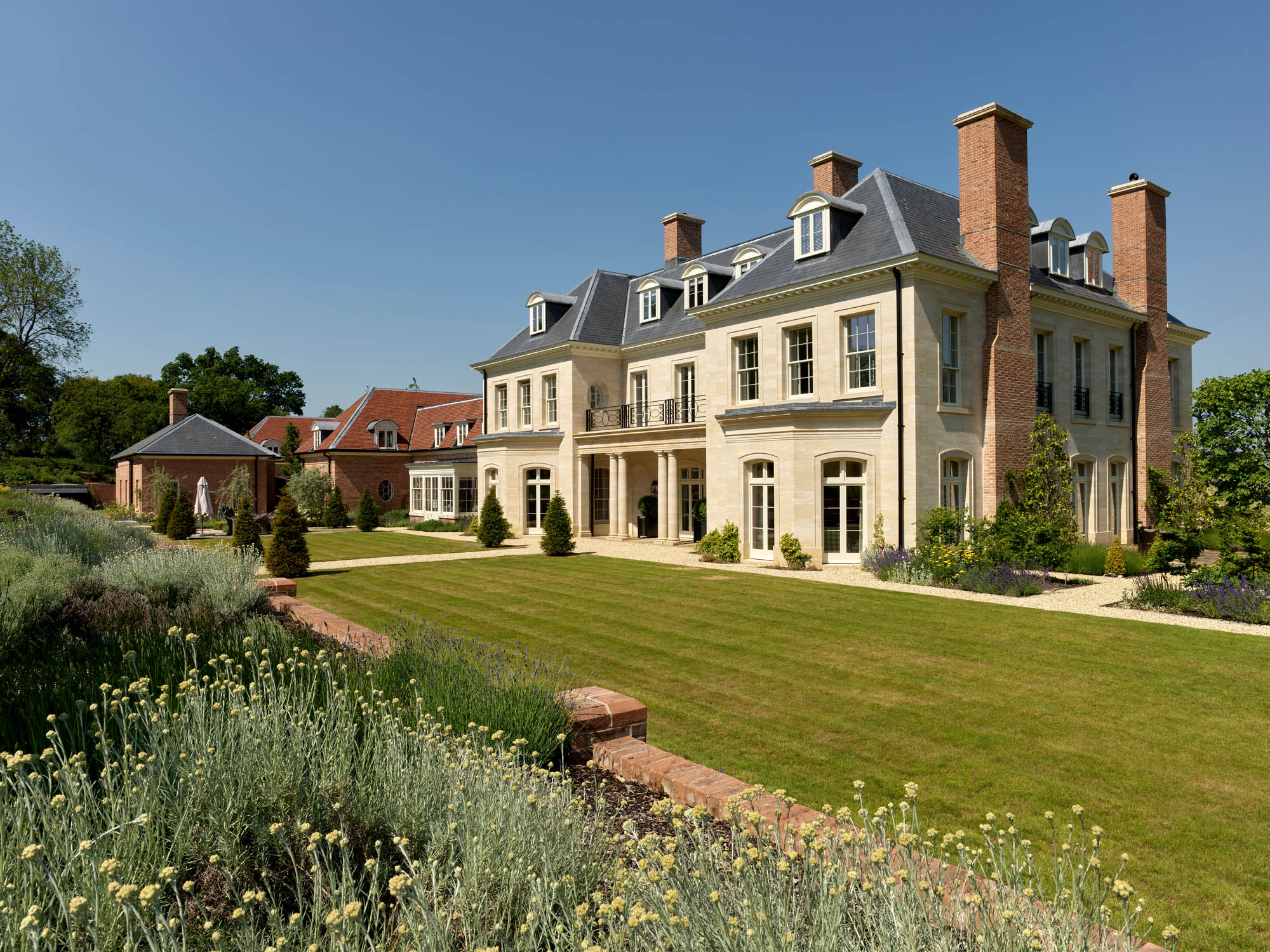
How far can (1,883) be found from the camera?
6.98 ft

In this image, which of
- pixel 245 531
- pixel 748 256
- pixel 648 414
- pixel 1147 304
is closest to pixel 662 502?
pixel 648 414

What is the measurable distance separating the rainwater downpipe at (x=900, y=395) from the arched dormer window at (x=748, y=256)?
24.7 ft

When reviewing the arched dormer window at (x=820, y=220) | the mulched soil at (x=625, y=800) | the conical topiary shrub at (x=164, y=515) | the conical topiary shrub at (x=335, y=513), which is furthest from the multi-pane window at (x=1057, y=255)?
the conical topiary shrub at (x=335, y=513)

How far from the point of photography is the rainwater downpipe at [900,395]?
56.2 feet

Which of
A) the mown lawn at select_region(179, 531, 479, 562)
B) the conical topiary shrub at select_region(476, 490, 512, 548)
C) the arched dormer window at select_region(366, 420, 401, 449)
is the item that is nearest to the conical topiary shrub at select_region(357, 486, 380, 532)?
the mown lawn at select_region(179, 531, 479, 562)

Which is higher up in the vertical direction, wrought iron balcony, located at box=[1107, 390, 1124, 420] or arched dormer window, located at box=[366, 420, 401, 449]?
arched dormer window, located at box=[366, 420, 401, 449]

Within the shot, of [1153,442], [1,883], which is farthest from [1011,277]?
[1,883]

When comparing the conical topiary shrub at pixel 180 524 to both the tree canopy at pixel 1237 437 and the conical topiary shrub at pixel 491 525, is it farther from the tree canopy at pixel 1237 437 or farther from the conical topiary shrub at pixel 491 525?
the tree canopy at pixel 1237 437

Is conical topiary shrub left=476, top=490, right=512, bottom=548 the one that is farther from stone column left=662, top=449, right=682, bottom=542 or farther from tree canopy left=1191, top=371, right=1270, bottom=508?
tree canopy left=1191, top=371, right=1270, bottom=508

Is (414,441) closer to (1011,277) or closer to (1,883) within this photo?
(1011,277)

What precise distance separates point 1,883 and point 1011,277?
20.8 m

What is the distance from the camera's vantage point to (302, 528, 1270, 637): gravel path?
11805mm

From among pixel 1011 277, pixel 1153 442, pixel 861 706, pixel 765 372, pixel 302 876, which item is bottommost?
pixel 861 706

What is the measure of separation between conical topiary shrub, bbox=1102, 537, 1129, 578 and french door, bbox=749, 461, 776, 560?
7.83 m
